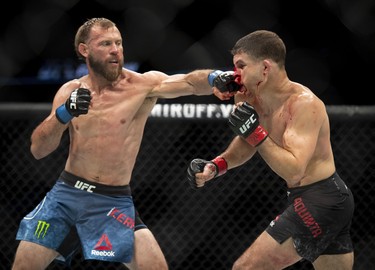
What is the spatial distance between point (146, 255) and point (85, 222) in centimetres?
25

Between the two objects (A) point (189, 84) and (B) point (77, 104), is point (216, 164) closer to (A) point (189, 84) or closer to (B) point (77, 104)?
(A) point (189, 84)

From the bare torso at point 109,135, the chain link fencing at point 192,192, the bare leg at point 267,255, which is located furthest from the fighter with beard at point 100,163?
the chain link fencing at point 192,192

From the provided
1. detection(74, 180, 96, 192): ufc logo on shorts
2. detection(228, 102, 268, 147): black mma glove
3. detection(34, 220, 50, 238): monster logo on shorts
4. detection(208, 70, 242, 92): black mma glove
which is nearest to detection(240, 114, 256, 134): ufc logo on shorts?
detection(228, 102, 268, 147): black mma glove

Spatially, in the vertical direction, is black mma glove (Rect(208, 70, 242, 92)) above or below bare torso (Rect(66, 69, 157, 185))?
above

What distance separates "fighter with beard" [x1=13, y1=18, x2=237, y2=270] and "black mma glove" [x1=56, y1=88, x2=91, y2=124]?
10 mm

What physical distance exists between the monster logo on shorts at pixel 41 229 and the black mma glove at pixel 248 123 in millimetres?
806

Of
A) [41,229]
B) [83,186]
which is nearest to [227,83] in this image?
[83,186]

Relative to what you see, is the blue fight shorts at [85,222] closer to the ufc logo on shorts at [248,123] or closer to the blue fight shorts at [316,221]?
the blue fight shorts at [316,221]

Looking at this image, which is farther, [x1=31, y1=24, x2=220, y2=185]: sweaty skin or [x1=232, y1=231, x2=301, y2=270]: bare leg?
[x1=31, y1=24, x2=220, y2=185]: sweaty skin

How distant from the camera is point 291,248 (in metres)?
2.64

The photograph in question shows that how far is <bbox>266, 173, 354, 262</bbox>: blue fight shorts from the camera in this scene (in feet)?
8.59

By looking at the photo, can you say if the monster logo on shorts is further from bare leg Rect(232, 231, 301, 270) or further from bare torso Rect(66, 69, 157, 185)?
bare leg Rect(232, 231, 301, 270)

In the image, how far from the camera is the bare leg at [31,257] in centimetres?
272

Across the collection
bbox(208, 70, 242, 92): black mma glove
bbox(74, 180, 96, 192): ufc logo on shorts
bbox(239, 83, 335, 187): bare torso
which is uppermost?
bbox(208, 70, 242, 92): black mma glove
